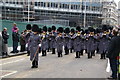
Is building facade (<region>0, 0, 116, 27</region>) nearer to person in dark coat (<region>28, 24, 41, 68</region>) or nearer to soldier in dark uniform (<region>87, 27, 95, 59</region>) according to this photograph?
soldier in dark uniform (<region>87, 27, 95, 59</region>)

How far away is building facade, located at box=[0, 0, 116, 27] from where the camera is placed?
8061 cm

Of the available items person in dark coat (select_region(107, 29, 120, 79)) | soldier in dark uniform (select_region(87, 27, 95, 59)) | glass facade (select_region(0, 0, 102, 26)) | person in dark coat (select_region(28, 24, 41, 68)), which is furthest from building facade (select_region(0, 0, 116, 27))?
person in dark coat (select_region(107, 29, 120, 79))

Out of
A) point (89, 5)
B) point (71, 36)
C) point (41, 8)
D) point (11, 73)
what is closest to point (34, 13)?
point (41, 8)

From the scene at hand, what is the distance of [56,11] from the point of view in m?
90.7

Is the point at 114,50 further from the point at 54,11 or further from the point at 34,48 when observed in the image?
the point at 54,11

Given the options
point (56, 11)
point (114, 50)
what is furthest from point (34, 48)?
point (56, 11)

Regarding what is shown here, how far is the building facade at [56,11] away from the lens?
80606 mm

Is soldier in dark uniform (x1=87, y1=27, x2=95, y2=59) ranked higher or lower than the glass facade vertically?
lower

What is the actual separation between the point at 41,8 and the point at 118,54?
258ft

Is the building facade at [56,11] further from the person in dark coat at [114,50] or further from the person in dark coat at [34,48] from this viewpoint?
the person in dark coat at [114,50]

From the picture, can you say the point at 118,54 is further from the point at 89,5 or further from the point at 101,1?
the point at 101,1

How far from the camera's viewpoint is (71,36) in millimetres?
21656

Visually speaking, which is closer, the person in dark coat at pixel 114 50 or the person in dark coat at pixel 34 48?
the person in dark coat at pixel 114 50

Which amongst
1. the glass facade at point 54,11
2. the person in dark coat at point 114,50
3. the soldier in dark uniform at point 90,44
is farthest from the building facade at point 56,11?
the person in dark coat at point 114,50
